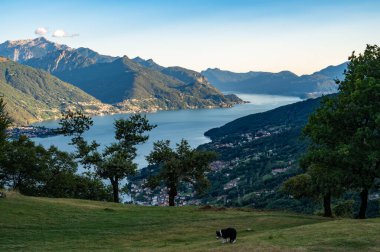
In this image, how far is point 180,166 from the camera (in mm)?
52031

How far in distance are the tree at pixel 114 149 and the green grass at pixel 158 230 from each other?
1762 centimetres

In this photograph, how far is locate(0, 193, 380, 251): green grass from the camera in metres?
20.6

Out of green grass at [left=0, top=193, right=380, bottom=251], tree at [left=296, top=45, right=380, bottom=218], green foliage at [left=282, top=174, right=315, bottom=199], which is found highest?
tree at [left=296, top=45, right=380, bottom=218]

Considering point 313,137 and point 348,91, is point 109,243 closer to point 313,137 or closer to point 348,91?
point 313,137

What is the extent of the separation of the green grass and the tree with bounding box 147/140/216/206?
15.3 metres

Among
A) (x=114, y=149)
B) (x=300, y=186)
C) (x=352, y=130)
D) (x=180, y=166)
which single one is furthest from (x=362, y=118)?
(x=114, y=149)

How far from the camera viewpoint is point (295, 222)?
31.3 meters

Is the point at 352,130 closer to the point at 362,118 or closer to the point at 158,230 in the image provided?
the point at 362,118

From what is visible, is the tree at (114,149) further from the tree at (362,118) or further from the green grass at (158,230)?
the tree at (362,118)

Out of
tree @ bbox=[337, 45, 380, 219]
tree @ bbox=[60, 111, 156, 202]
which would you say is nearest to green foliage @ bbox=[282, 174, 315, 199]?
tree @ bbox=[337, 45, 380, 219]

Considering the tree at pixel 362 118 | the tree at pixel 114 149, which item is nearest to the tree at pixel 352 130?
the tree at pixel 362 118

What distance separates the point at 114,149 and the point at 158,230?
30921mm

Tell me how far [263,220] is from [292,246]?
12303mm

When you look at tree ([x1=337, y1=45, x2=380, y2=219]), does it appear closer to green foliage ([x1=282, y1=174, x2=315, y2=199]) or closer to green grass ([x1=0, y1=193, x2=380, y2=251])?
green grass ([x1=0, y1=193, x2=380, y2=251])
